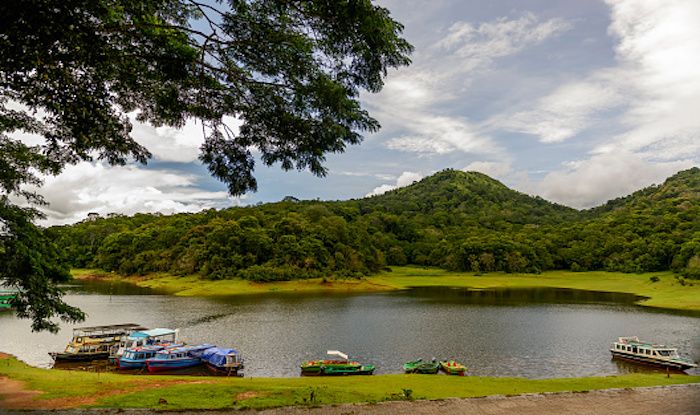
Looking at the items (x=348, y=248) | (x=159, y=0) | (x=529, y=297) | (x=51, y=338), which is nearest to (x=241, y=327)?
(x=51, y=338)

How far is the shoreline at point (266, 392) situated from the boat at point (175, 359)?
5.31 m

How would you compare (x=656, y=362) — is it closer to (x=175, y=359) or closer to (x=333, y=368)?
(x=333, y=368)

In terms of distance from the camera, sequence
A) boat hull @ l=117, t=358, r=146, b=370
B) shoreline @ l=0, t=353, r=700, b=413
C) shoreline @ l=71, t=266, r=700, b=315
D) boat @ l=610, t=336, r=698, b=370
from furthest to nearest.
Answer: shoreline @ l=71, t=266, r=700, b=315
boat @ l=610, t=336, r=698, b=370
boat hull @ l=117, t=358, r=146, b=370
shoreline @ l=0, t=353, r=700, b=413

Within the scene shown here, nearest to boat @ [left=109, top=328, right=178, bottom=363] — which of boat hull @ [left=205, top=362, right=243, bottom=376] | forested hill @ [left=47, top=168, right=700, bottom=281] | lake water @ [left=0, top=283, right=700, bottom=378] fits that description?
lake water @ [left=0, top=283, right=700, bottom=378]

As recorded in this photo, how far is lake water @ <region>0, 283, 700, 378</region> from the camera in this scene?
32156 millimetres

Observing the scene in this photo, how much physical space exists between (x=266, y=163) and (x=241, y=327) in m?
A: 37.0

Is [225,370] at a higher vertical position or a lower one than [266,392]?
lower

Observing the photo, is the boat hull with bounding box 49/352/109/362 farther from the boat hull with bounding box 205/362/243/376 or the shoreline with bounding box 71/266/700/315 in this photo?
the shoreline with bounding box 71/266/700/315

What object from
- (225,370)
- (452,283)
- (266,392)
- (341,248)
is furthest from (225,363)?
(341,248)

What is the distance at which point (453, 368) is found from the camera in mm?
28719

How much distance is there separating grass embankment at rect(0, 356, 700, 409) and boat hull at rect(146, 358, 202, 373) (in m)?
4.74

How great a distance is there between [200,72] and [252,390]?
12.9 m

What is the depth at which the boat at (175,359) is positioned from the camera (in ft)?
97.6

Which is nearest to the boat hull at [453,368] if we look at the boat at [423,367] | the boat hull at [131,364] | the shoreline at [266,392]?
the boat at [423,367]
